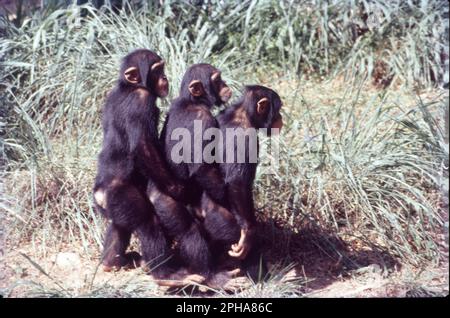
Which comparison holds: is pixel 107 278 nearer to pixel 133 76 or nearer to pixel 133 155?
pixel 133 155

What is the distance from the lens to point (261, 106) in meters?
4.02

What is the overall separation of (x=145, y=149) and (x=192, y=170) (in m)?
0.31

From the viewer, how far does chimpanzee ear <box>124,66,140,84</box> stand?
390cm

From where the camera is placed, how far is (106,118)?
3.96 meters

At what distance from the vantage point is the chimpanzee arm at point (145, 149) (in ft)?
12.4

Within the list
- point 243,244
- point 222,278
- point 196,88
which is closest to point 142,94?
point 196,88

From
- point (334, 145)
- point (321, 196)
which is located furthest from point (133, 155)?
point (334, 145)

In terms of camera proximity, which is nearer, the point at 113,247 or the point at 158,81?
the point at 158,81

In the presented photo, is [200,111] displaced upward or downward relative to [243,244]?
upward

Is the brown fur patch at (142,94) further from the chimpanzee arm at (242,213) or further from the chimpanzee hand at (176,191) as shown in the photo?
the chimpanzee arm at (242,213)

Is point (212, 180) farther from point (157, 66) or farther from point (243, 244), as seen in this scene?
point (157, 66)

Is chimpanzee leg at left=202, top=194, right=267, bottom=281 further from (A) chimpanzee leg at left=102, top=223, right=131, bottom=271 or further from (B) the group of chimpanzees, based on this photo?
(A) chimpanzee leg at left=102, top=223, right=131, bottom=271

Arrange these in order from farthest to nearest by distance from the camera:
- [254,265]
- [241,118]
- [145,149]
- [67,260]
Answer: [67,260] < [254,265] < [241,118] < [145,149]

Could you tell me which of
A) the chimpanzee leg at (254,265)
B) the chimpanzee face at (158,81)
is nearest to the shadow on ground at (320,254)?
the chimpanzee leg at (254,265)
